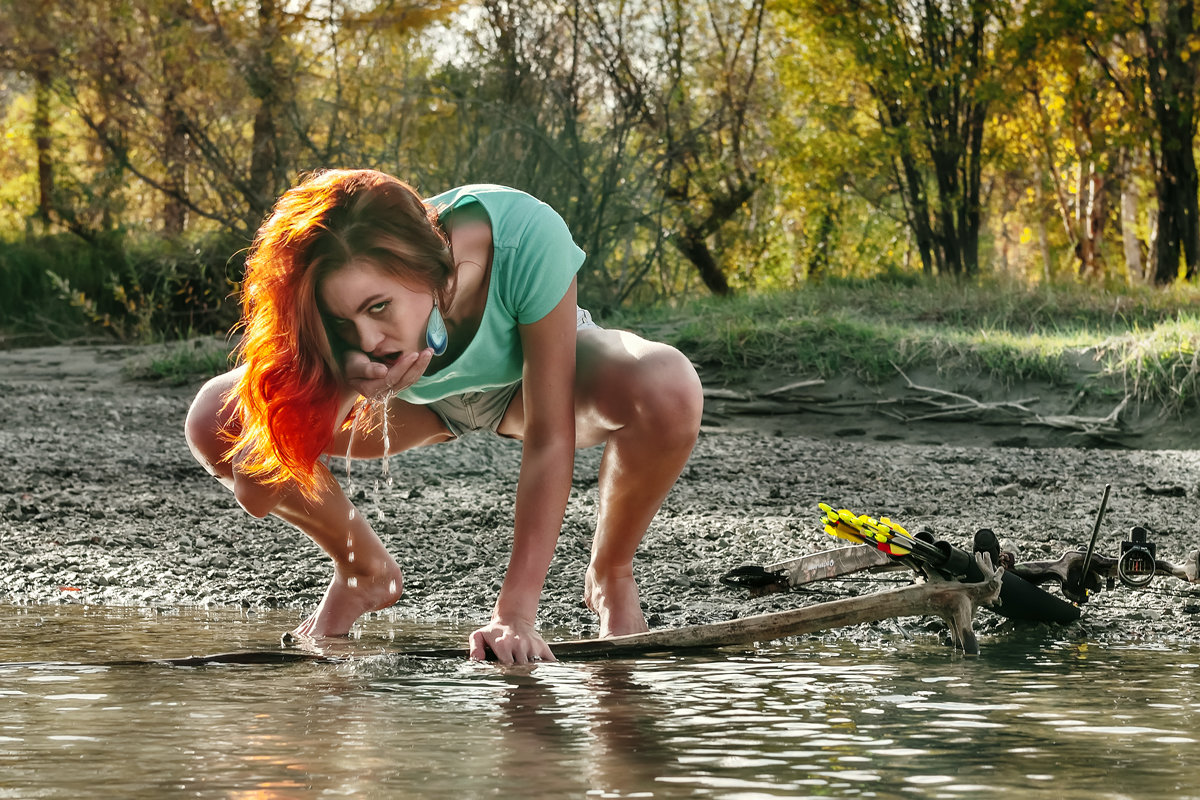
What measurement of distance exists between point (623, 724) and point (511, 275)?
3.18ft

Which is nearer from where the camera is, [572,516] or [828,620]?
[828,620]

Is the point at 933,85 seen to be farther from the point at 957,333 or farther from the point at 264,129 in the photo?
the point at 264,129

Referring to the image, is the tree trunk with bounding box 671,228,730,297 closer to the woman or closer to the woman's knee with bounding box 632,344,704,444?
the woman

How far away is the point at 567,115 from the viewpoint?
1049 cm

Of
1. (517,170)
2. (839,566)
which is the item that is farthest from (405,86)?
(839,566)

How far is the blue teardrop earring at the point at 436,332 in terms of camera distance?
2504 millimetres

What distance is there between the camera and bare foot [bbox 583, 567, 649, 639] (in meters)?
3.04

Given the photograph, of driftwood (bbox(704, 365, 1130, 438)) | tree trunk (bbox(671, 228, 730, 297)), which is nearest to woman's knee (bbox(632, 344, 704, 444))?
driftwood (bbox(704, 365, 1130, 438))

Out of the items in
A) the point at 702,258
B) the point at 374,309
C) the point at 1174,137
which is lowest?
the point at 374,309

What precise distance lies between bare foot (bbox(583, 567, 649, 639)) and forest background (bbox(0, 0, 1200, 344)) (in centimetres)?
744

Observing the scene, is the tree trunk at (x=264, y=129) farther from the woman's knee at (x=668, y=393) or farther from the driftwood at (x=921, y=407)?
the woman's knee at (x=668, y=393)

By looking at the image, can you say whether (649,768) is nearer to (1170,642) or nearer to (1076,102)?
(1170,642)

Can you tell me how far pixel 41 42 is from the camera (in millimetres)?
12961

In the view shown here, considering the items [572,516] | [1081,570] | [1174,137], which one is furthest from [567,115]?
[1081,570]
